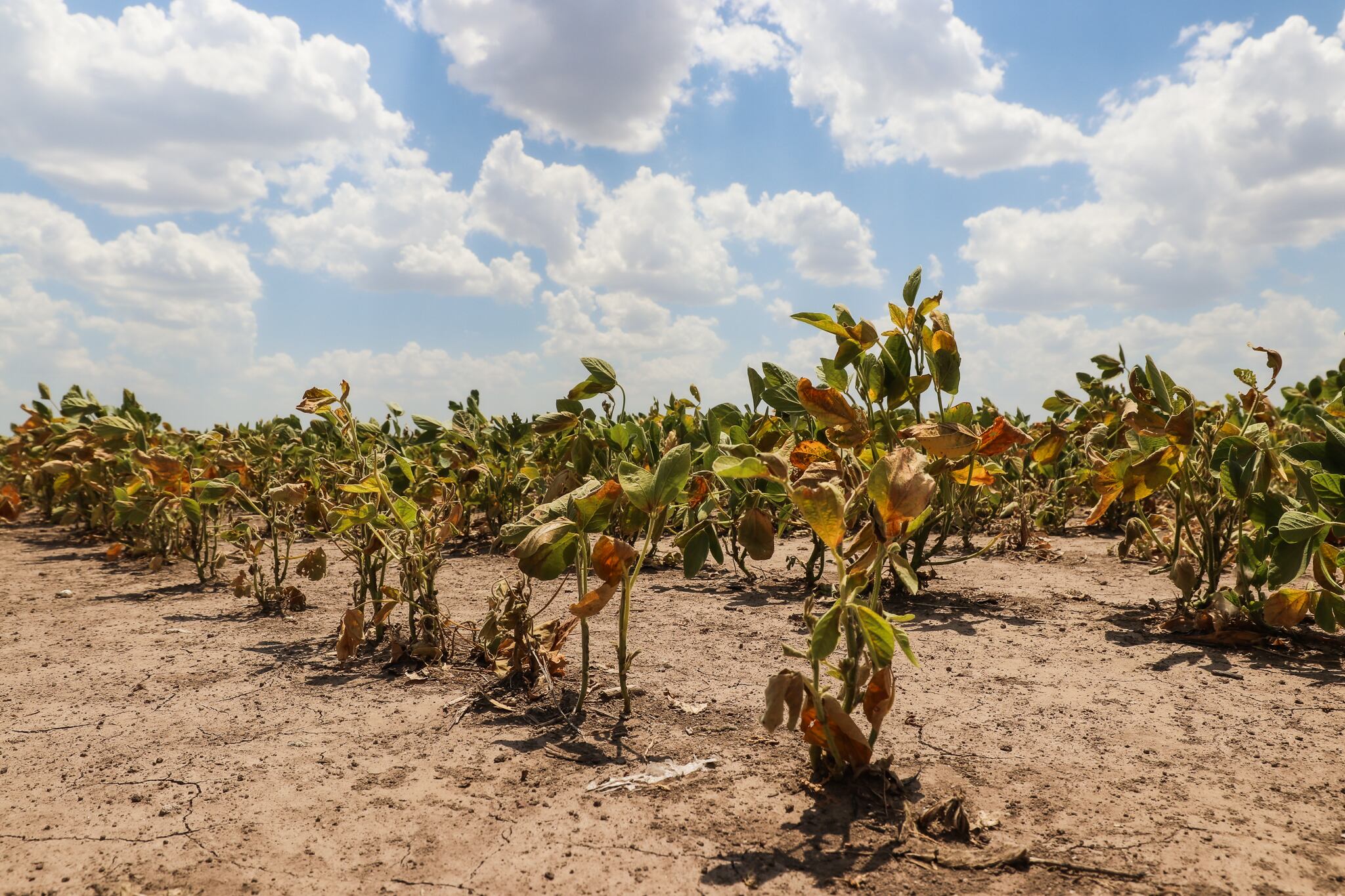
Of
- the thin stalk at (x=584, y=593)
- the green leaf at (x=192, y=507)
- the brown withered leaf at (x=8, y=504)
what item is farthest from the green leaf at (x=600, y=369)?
the brown withered leaf at (x=8, y=504)

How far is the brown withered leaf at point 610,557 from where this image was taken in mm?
1791

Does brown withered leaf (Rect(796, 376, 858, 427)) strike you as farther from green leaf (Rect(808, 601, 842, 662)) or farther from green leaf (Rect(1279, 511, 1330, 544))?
green leaf (Rect(1279, 511, 1330, 544))

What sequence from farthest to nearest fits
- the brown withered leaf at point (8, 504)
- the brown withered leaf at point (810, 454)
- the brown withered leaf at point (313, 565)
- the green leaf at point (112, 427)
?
the brown withered leaf at point (8, 504)
the green leaf at point (112, 427)
the brown withered leaf at point (313, 565)
the brown withered leaf at point (810, 454)

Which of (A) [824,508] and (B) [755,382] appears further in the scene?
(B) [755,382]

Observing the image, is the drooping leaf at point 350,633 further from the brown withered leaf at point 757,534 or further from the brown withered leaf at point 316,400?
the brown withered leaf at point 757,534

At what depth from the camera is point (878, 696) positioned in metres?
1.71

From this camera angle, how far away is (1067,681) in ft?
8.49

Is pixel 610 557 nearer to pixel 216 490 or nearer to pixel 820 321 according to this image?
pixel 820 321

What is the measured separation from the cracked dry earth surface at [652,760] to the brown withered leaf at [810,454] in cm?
70

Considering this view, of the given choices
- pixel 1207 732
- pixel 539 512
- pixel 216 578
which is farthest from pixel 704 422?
pixel 216 578

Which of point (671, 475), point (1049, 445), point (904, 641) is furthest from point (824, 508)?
point (1049, 445)

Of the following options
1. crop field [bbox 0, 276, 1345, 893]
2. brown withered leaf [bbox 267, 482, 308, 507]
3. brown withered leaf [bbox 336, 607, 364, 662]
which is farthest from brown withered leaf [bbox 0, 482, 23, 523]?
brown withered leaf [bbox 336, 607, 364, 662]

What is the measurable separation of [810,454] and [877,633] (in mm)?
716

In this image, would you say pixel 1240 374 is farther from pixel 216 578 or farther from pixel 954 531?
pixel 216 578
